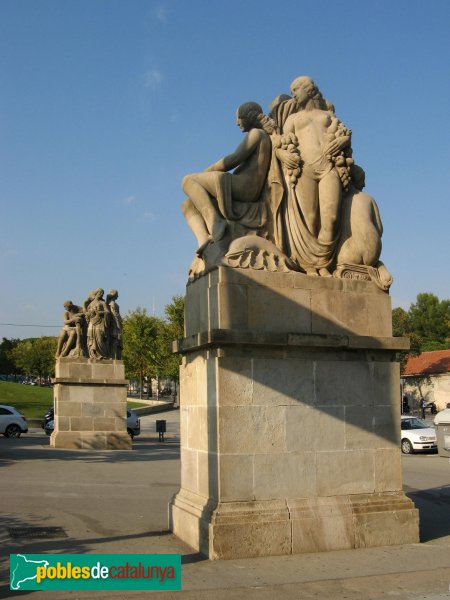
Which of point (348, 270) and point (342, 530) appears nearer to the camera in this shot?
point (342, 530)

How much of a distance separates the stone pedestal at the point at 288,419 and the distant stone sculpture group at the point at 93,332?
14350 millimetres

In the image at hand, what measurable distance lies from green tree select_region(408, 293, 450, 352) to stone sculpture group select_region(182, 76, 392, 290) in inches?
3022

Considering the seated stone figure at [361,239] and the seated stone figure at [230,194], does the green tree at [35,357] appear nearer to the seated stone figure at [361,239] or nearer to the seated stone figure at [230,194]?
the seated stone figure at [230,194]

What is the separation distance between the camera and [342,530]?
7.68m

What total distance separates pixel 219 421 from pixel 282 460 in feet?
2.90

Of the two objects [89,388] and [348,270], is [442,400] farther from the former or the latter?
[348,270]

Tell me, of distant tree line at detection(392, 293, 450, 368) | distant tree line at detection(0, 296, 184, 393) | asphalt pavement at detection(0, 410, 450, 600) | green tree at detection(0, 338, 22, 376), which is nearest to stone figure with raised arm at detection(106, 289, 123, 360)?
asphalt pavement at detection(0, 410, 450, 600)

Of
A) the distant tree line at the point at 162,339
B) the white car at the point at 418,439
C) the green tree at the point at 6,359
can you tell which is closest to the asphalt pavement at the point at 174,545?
the white car at the point at 418,439

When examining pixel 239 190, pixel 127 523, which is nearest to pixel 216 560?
pixel 127 523

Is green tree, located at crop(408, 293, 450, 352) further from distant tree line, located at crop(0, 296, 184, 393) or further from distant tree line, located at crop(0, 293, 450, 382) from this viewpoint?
distant tree line, located at crop(0, 296, 184, 393)

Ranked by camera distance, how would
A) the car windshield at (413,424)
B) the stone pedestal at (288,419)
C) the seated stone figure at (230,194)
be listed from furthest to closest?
the car windshield at (413,424), the seated stone figure at (230,194), the stone pedestal at (288,419)

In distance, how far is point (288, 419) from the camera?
772 cm

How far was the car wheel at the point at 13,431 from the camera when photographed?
29.3m

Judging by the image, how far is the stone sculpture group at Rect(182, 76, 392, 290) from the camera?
333 inches
